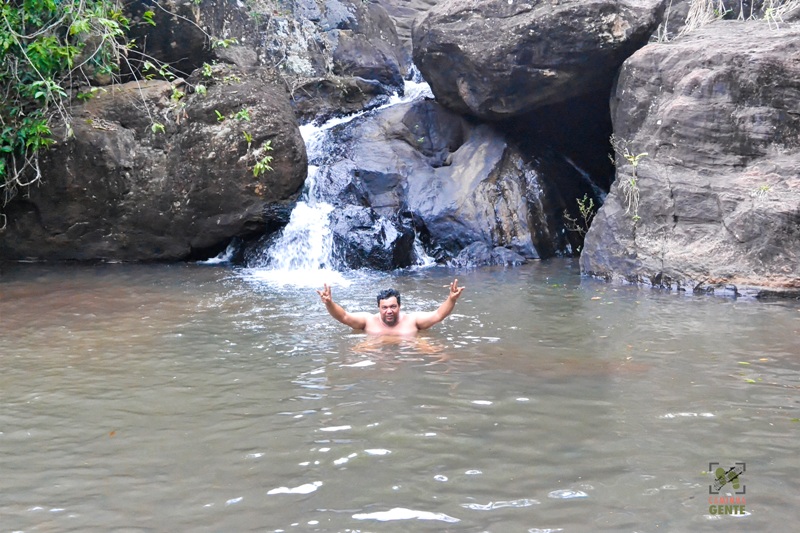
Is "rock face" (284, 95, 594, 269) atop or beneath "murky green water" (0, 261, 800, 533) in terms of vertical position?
atop

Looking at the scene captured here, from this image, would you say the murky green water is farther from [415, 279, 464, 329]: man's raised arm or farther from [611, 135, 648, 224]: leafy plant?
[611, 135, 648, 224]: leafy plant

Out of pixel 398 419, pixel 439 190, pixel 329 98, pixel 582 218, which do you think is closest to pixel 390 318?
pixel 398 419

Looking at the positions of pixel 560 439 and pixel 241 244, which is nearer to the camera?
pixel 560 439

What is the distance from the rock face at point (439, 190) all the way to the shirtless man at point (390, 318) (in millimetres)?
4601

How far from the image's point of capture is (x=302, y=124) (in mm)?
15141

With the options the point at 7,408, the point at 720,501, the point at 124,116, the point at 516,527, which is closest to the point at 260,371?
the point at 7,408

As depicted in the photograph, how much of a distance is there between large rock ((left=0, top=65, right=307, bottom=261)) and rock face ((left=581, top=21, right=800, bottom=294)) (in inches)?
207

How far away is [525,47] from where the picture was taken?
12.5 m

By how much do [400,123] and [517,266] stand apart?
3.95 meters

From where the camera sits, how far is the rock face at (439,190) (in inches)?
493

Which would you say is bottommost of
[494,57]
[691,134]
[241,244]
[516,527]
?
[516,527]

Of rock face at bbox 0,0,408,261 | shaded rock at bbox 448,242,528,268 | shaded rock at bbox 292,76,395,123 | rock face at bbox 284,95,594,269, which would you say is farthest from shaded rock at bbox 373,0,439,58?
shaded rock at bbox 448,242,528,268

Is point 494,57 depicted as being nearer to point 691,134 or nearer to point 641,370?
point 691,134

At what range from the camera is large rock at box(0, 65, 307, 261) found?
12.0 meters
